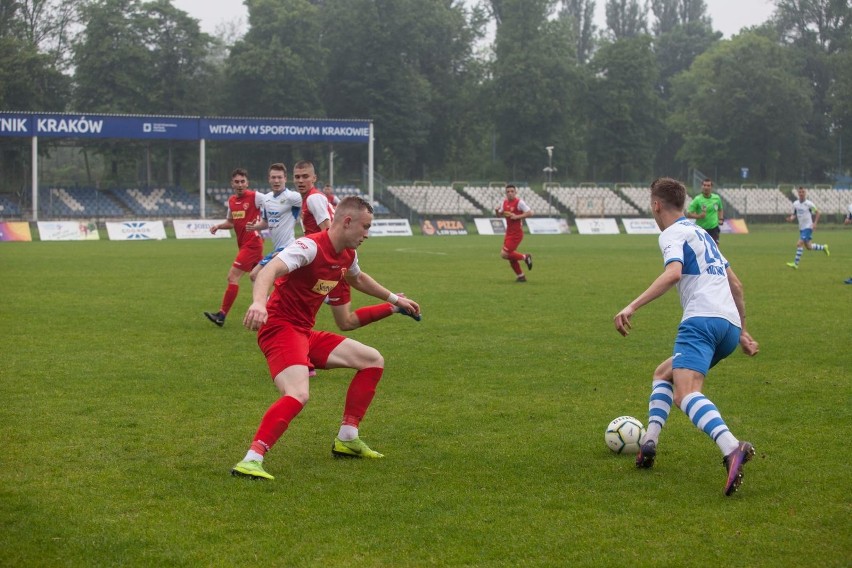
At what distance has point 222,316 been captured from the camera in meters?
13.8

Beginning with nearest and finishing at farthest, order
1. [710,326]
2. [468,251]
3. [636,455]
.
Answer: [710,326]
[636,455]
[468,251]

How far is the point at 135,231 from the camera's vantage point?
4222 cm

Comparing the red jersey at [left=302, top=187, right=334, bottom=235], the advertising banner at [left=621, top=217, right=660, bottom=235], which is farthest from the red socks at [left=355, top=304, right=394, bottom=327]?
the advertising banner at [left=621, top=217, right=660, bottom=235]

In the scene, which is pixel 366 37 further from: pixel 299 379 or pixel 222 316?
pixel 299 379

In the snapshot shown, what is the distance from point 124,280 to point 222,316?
8015mm

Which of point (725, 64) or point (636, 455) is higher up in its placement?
point (725, 64)

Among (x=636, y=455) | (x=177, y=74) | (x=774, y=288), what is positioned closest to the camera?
(x=636, y=455)

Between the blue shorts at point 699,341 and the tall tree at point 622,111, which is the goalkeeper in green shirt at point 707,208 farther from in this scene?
the tall tree at point 622,111

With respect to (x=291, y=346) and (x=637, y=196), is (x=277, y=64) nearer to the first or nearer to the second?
(x=637, y=196)

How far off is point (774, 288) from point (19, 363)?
14.1 meters

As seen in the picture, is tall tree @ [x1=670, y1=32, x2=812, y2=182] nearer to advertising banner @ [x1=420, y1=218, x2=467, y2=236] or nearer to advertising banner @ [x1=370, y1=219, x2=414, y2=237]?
advertising banner @ [x1=420, y1=218, x2=467, y2=236]

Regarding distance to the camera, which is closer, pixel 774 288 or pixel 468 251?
pixel 774 288

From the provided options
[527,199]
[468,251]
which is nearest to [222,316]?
[468,251]

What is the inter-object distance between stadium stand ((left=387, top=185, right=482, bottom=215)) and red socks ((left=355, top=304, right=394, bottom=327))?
156 ft
